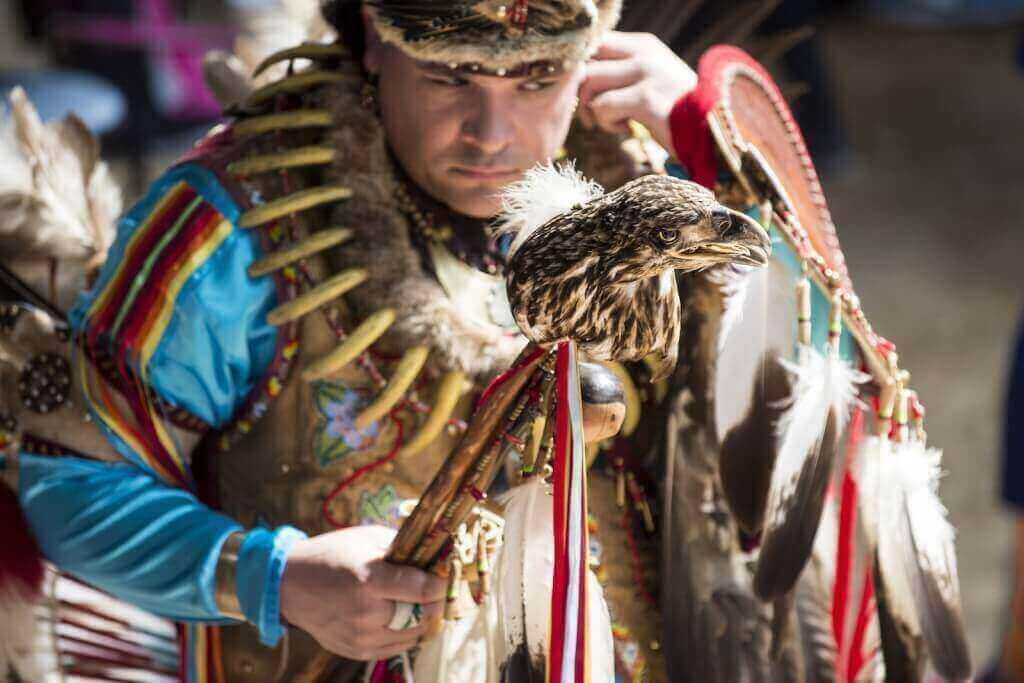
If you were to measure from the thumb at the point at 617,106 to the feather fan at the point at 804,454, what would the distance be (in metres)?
0.31

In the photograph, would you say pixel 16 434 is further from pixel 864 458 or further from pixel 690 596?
pixel 864 458

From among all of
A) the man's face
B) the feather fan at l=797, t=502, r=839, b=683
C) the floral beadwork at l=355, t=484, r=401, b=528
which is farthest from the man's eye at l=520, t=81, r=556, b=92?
the feather fan at l=797, t=502, r=839, b=683

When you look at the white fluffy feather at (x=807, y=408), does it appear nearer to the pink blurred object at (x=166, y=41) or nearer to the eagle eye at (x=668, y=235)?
the eagle eye at (x=668, y=235)

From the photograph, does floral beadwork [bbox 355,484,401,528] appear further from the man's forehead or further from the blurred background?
the blurred background

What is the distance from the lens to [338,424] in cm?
157

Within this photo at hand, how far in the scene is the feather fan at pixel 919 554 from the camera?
147 cm

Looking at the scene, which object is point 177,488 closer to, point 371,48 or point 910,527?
point 371,48

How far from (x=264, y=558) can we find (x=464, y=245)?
1.31 ft

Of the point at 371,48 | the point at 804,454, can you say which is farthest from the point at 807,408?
the point at 371,48

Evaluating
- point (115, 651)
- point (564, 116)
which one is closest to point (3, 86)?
point (115, 651)

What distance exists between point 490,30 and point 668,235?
1.11 ft

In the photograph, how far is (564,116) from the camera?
1.50m

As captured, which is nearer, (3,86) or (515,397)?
(515,397)

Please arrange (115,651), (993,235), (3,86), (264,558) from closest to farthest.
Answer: (264,558) < (115,651) < (3,86) < (993,235)
